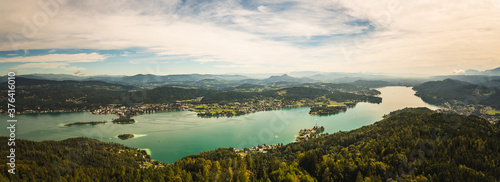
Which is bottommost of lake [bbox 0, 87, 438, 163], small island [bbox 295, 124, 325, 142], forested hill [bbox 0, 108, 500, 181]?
lake [bbox 0, 87, 438, 163]

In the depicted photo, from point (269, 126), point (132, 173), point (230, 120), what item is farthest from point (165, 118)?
point (132, 173)

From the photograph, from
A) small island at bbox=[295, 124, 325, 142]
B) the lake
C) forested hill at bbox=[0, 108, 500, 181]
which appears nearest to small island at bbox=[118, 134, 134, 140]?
the lake

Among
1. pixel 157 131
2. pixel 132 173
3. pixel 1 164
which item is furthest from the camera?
pixel 157 131

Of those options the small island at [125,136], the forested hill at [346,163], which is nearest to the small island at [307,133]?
the forested hill at [346,163]

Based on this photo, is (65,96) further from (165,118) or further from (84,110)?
(165,118)

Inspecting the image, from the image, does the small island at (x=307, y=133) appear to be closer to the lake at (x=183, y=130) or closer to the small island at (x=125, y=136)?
the lake at (x=183, y=130)

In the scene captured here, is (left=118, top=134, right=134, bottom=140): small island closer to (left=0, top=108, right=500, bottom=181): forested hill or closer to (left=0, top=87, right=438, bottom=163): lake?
(left=0, top=87, right=438, bottom=163): lake
